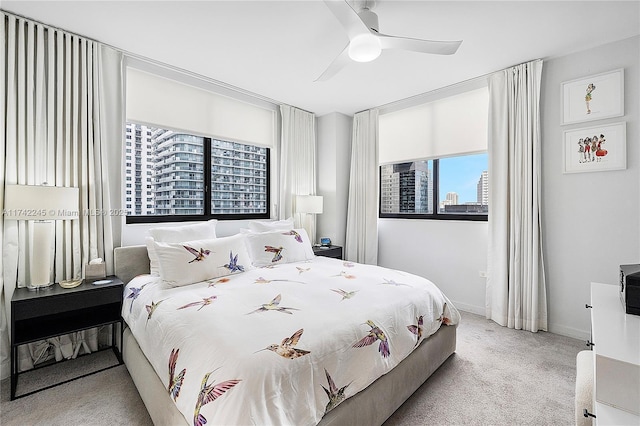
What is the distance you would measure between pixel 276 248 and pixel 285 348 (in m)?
1.76

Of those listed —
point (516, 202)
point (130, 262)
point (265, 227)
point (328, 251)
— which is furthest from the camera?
point (328, 251)

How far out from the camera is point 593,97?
2641mm

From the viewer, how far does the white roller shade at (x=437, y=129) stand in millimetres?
3387

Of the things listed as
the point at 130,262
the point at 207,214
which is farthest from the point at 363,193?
the point at 130,262

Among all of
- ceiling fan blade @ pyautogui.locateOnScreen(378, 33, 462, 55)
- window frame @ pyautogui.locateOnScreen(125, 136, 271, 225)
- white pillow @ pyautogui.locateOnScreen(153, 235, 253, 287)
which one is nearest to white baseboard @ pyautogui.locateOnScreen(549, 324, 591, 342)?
ceiling fan blade @ pyautogui.locateOnScreen(378, 33, 462, 55)

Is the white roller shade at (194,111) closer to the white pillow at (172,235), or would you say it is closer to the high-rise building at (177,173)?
the high-rise building at (177,173)

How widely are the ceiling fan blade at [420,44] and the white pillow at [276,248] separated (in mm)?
1966

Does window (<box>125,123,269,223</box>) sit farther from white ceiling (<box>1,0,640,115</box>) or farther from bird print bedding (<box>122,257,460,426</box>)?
bird print bedding (<box>122,257,460,426</box>)

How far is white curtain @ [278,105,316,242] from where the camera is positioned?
410 cm

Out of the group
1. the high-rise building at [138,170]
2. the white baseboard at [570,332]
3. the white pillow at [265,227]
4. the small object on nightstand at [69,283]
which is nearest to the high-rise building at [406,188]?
the white pillow at [265,227]

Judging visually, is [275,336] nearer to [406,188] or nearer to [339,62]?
[339,62]

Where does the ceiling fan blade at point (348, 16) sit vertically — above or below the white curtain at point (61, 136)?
above

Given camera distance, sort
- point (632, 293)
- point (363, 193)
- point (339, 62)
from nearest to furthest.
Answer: point (632, 293) → point (339, 62) → point (363, 193)

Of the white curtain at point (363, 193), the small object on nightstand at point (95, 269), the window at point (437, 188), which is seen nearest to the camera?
the small object on nightstand at point (95, 269)
